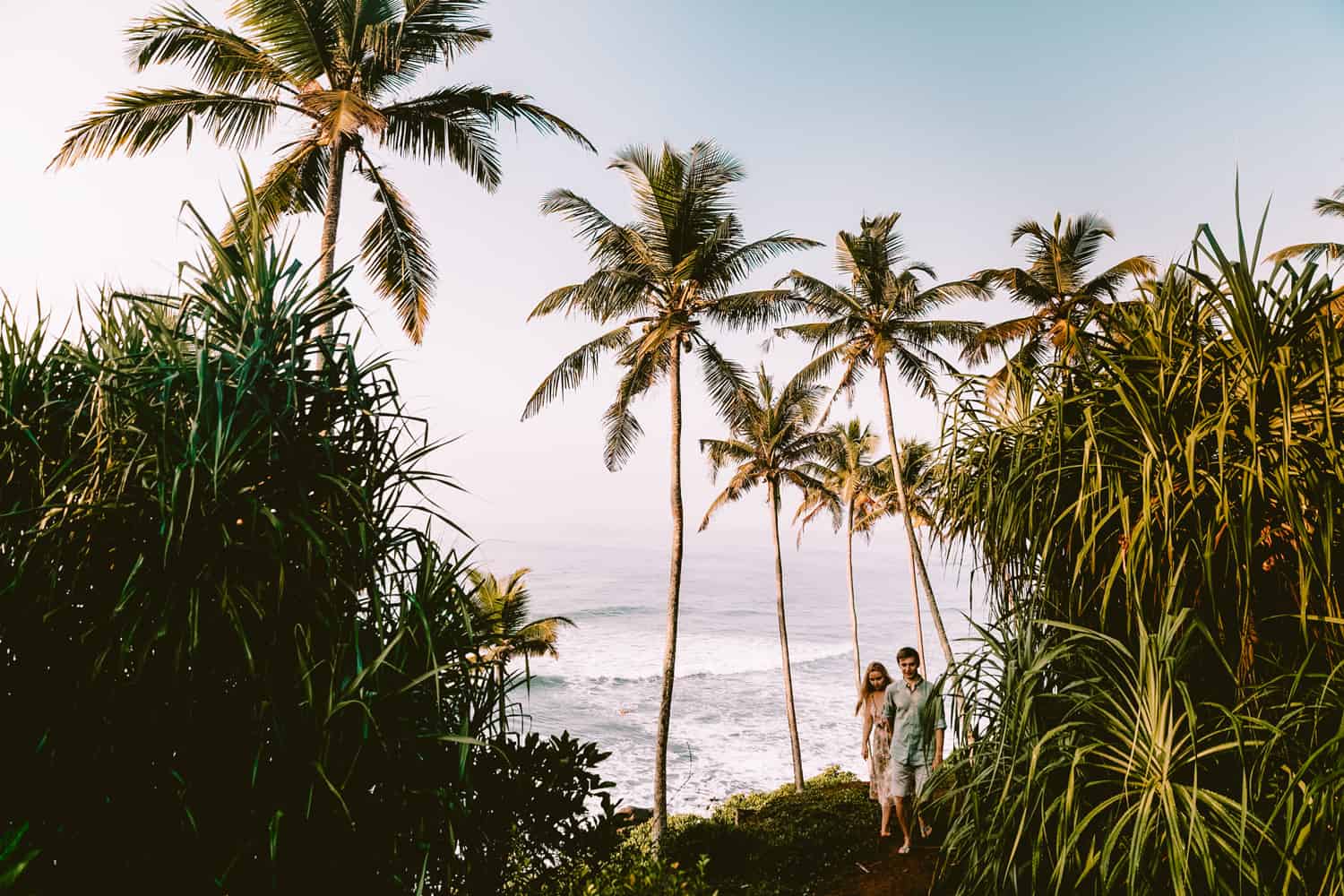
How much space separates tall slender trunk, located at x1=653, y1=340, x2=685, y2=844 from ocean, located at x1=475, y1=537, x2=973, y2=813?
3.08 m

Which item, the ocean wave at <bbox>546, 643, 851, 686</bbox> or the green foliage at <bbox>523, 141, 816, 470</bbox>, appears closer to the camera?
the green foliage at <bbox>523, 141, 816, 470</bbox>

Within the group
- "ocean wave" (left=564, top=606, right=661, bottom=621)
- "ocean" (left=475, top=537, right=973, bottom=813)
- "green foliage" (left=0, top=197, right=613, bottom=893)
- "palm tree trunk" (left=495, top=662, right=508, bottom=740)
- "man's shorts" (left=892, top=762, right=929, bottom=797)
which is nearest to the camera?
"green foliage" (left=0, top=197, right=613, bottom=893)

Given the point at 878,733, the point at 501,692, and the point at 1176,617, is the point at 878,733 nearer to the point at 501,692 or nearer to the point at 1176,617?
the point at 1176,617

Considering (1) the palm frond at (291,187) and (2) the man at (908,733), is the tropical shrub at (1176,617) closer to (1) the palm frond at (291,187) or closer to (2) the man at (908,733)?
(2) the man at (908,733)

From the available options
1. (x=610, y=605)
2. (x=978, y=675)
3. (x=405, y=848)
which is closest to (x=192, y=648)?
(x=405, y=848)

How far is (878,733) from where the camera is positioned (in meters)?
6.95

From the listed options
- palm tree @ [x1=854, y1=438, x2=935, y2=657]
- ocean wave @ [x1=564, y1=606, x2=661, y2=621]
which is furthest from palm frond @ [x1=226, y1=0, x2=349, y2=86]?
ocean wave @ [x1=564, y1=606, x2=661, y2=621]

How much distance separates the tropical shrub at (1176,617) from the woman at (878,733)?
3.14 meters

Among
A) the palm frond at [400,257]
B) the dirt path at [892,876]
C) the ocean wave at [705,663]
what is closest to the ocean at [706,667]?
the ocean wave at [705,663]

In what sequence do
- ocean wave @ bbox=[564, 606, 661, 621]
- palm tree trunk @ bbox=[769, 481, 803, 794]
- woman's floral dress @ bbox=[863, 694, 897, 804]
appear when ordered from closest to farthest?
woman's floral dress @ bbox=[863, 694, 897, 804], palm tree trunk @ bbox=[769, 481, 803, 794], ocean wave @ bbox=[564, 606, 661, 621]

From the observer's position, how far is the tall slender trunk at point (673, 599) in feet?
40.4

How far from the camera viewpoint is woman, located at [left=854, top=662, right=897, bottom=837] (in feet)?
22.6

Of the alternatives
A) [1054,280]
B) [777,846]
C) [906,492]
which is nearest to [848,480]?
[906,492]

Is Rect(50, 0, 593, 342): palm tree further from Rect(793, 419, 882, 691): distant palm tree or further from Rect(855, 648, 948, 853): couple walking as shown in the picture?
Rect(793, 419, 882, 691): distant palm tree
